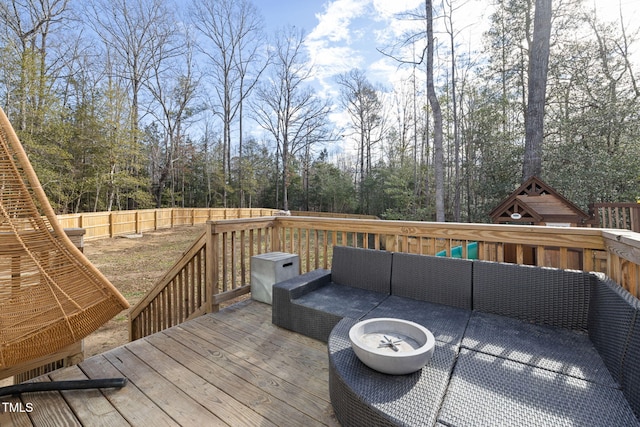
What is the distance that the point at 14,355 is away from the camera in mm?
1292

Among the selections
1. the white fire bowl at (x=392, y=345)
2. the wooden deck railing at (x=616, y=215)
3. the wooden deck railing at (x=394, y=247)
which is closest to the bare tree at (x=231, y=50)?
the wooden deck railing at (x=394, y=247)

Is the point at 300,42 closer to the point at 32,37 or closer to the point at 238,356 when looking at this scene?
the point at 32,37

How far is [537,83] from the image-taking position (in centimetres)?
573

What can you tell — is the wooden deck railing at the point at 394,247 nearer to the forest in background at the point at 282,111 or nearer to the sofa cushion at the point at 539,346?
the sofa cushion at the point at 539,346

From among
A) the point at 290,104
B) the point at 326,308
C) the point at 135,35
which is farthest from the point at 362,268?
the point at 135,35

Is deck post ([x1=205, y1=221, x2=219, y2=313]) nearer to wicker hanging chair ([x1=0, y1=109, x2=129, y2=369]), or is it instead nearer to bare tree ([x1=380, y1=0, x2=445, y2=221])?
wicker hanging chair ([x1=0, y1=109, x2=129, y2=369])

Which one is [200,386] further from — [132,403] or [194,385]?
[132,403]

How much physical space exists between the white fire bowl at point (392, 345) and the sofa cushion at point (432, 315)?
0.29 metres

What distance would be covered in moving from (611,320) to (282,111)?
57.3ft

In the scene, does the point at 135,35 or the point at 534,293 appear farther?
the point at 135,35

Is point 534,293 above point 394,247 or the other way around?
the other way around

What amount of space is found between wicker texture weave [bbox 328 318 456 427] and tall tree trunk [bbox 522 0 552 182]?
235 inches

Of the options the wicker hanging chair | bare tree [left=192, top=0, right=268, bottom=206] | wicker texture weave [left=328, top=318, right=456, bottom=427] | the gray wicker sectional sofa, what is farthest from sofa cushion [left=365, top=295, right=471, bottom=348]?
bare tree [left=192, top=0, right=268, bottom=206]

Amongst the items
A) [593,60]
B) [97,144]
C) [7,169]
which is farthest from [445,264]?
[97,144]
